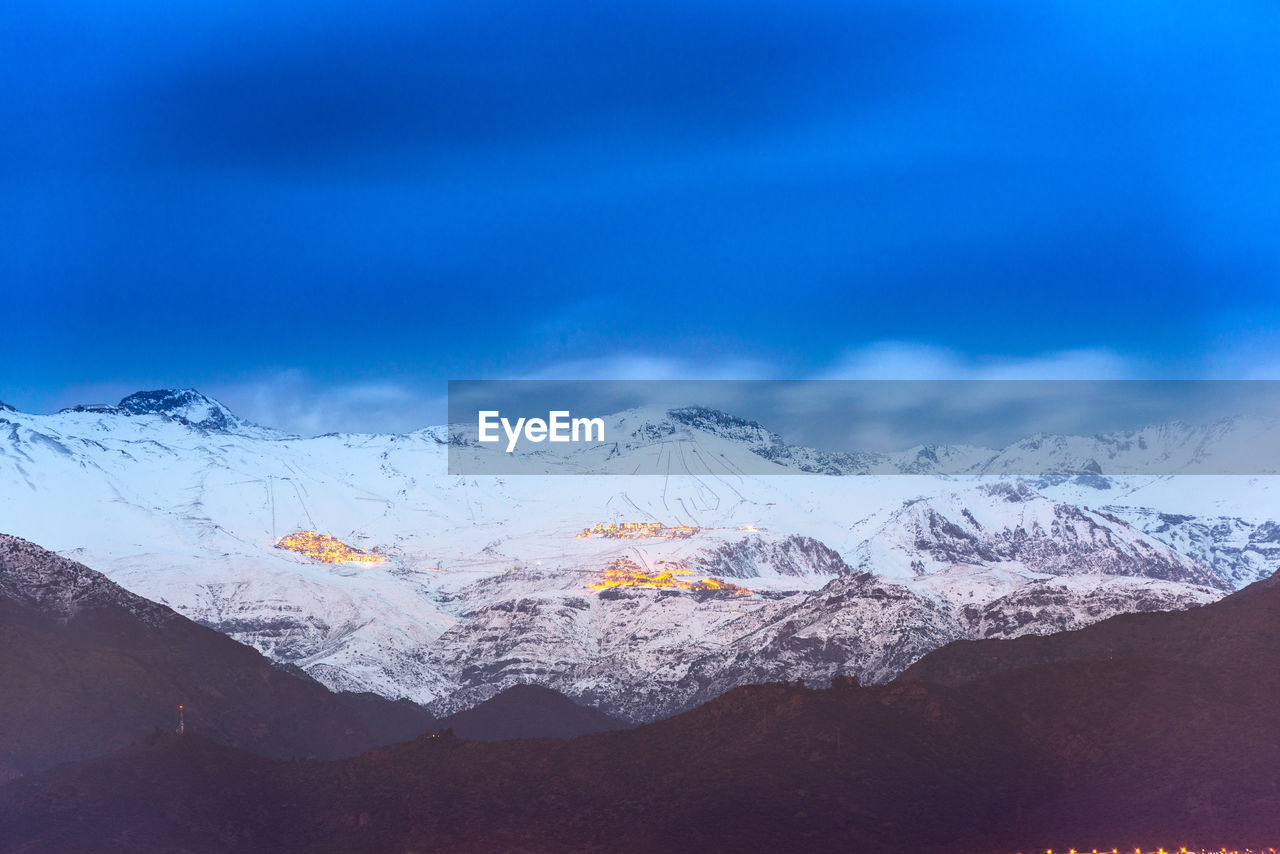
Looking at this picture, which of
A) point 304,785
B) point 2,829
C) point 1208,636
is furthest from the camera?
point 1208,636

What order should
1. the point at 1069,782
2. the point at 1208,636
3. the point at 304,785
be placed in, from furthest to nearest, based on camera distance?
the point at 1208,636 → the point at 304,785 → the point at 1069,782

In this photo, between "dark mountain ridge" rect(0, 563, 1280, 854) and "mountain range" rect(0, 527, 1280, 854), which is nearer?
"mountain range" rect(0, 527, 1280, 854)

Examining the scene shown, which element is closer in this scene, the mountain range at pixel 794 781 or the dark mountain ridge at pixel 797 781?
the mountain range at pixel 794 781

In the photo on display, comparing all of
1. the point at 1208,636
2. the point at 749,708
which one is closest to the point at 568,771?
the point at 749,708

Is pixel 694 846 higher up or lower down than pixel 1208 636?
lower down

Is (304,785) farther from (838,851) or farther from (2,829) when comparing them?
(838,851)

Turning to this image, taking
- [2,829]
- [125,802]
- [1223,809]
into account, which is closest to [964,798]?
[1223,809]

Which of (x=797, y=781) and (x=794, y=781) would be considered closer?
(x=794, y=781)

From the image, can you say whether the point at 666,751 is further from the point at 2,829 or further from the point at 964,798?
the point at 2,829

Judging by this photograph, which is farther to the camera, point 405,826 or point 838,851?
point 405,826
